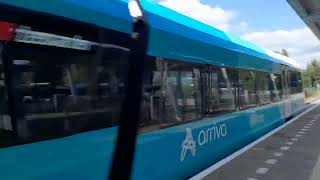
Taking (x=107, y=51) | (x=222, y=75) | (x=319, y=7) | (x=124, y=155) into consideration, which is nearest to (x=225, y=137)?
(x=222, y=75)

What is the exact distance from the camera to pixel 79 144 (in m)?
5.40

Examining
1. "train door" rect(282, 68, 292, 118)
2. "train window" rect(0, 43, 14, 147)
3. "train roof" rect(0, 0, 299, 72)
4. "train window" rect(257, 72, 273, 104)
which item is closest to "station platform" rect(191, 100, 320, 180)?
"train window" rect(257, 72, 273, 104)

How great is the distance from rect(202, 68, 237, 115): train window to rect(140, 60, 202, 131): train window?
1.54ft

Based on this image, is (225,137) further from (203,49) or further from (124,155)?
(124,155)

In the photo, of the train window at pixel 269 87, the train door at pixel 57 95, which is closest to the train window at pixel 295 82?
the train window at pixel 269 87

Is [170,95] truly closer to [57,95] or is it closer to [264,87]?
[57,95]

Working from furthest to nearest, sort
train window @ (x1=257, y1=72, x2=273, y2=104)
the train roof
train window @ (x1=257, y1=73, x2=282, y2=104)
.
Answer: train window @ (x1=257, y1=73, x2=282, y2=104)
train window @ (x1=257, y1=72, x2=273, y2=104)
the train roof

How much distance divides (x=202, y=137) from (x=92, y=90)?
4663 millimetres

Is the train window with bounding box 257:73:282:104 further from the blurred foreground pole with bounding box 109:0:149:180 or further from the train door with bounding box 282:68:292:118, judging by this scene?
the blurred foreground pole with bounding box 109:0:149:180

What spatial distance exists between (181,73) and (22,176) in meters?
4.67

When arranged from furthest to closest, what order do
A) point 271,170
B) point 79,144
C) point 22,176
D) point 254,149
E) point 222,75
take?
point 254,149 < point 222,75 < point 271,170 < point 79,144 < point 22,176

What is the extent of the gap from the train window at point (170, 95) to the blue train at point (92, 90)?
15 mm

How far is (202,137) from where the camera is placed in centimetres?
1005

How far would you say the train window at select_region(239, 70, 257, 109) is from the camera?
13655mm
